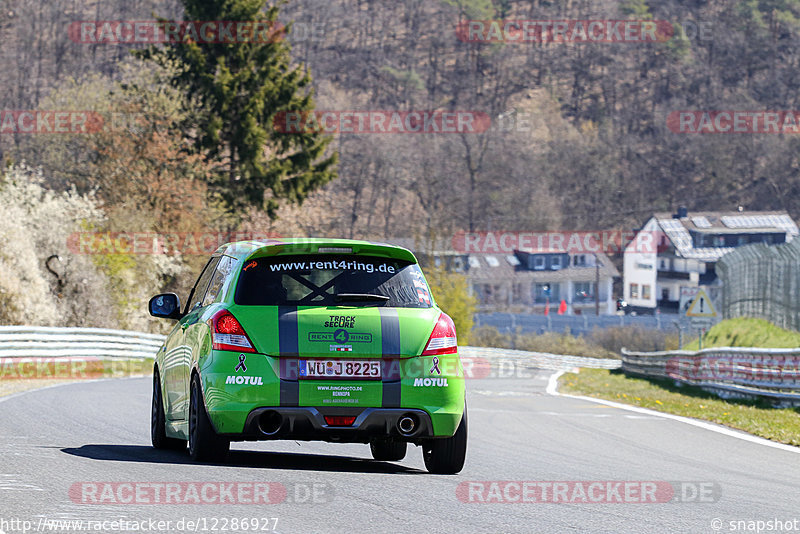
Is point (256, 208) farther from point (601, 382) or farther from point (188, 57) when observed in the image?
point (601, 382)

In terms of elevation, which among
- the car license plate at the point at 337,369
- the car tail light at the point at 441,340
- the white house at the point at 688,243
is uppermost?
the white house at the point at 688,243

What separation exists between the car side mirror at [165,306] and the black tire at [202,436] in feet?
3.24

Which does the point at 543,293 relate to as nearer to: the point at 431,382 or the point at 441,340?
the point at 441,340

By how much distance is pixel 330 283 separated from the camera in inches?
329

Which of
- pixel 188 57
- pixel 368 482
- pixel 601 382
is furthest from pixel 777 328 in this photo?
pixel 188 57

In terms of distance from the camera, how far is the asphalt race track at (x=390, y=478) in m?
6.51

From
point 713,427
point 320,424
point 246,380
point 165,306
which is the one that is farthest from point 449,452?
point 713,427

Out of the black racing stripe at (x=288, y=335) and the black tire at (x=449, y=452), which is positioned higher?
the black racing stripe at (x=288, y=335)

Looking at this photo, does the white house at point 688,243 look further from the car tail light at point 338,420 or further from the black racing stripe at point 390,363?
the car tail light at point 338,420

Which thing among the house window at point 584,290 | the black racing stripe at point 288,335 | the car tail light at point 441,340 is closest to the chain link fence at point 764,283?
the car tail light at point 441,340

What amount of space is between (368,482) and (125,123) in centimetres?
4627

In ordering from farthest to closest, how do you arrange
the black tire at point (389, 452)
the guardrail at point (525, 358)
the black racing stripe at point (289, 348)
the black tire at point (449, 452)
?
the guardrail at point (525, 358), the black tire at point (389, 452), the black tire at point (449, 452), the black racing stripe at point (289, 348)

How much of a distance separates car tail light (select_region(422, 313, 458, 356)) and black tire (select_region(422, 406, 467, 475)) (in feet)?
1.61

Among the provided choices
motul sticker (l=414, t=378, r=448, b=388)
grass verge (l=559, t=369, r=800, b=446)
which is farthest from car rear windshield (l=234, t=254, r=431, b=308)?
grass verge (l=559, t=369, r=800, b=446)
